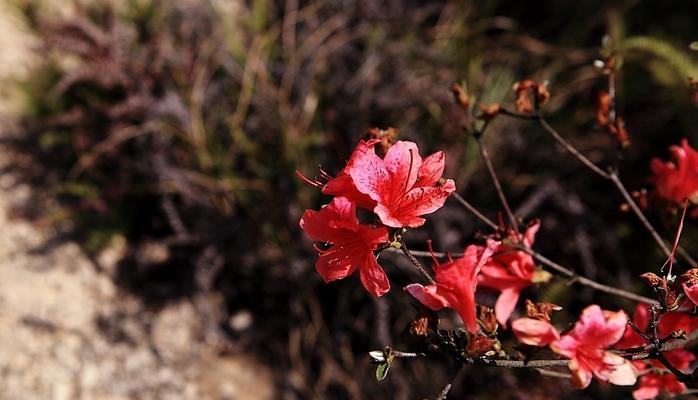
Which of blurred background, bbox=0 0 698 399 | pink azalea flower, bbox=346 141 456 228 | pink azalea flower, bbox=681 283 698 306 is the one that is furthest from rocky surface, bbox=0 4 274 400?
pink azalea flower, bbox=681 283 698 306

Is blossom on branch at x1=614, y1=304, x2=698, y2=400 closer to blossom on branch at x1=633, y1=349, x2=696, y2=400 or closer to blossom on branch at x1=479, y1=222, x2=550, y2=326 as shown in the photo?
blossom on branch at x1=633, y1=349, x2=696, y2=400

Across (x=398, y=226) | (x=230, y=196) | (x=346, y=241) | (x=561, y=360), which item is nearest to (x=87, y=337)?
(x=230, y=196)

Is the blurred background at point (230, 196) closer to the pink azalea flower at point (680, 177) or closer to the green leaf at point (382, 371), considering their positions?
the pink azalea flower at point (680, 177)

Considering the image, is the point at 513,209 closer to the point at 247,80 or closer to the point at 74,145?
the point at 247,80

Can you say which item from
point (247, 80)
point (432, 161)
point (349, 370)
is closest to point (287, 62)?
point (247, 80)

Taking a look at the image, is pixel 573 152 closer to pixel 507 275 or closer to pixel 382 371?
pixel 507 275

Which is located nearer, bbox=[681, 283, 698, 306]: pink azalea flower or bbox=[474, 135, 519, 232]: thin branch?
bbox=[681, 283, 698, 306]: pink azalea flower

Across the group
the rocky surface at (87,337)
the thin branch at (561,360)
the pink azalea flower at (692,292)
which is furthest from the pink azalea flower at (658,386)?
the rocky surface at (87,337)
